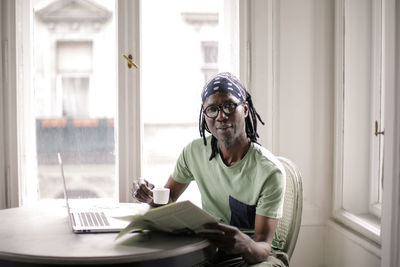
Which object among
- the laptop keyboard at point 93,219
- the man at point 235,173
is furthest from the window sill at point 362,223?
the laptop keyboard at point 93,219

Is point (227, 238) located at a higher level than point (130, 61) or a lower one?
lower

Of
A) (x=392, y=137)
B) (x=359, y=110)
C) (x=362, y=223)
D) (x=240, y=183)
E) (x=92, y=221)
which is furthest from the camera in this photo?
(x=359, y=110)

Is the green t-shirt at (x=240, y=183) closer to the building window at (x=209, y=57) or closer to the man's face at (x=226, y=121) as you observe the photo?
A: the man's face at (x=226, y=121)

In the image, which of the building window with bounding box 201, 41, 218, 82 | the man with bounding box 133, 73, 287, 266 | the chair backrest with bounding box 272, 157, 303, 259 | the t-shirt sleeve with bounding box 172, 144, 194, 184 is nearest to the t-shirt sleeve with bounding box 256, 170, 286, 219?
the man with bounding box 133, 73, 287, 266

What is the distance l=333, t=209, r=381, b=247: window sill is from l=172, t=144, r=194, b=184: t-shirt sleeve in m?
0.91

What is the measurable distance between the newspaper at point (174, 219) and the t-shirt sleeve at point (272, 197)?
0.96 ft

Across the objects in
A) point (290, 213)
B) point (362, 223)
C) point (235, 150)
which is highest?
point (235, 150)

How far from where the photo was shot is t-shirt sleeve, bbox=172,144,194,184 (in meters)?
2.00

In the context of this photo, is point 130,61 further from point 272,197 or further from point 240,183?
point 272,197

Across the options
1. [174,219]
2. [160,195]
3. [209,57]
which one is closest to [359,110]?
[209,57]

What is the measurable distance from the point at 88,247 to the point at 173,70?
1562 mm

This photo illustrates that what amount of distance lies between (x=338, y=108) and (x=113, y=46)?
4.17ft

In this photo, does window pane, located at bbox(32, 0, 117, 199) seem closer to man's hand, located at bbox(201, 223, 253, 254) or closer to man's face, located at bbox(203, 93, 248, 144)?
man's face, located at bbox(203, 93, 248, 144)

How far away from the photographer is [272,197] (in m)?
1.61
